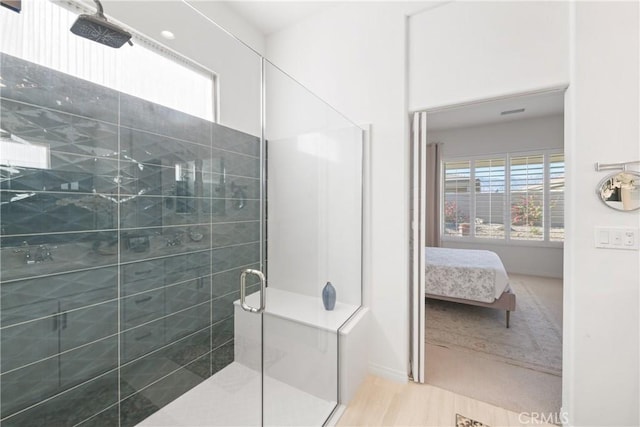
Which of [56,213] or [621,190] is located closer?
[56,213]

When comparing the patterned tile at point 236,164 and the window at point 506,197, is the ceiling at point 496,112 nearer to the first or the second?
the window at point 506,197

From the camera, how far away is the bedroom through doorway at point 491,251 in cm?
206

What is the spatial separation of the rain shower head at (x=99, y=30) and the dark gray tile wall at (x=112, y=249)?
22cm

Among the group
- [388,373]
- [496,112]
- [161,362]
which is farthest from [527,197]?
[161,362]

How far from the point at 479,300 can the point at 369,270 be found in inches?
64.3

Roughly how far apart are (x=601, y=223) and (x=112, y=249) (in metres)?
2.73

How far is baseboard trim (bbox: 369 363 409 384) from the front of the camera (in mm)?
2055

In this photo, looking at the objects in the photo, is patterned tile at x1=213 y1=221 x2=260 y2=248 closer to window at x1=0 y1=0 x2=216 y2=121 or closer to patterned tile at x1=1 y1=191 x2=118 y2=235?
patterned tile at x1=1 y1=191 x2=118 y2=235

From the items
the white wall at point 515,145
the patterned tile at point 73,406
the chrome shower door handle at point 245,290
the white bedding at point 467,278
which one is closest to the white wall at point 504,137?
the white wall at point 515,145

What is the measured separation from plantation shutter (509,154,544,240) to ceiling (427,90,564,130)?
78cm

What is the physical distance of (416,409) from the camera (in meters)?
1.80

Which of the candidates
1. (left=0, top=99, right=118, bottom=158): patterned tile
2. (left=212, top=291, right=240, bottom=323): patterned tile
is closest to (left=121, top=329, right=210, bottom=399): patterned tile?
(left=212, top=291, right=240, bottom=323): patterned tile

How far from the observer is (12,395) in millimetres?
1208

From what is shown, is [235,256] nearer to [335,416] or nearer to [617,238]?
[335,416]
